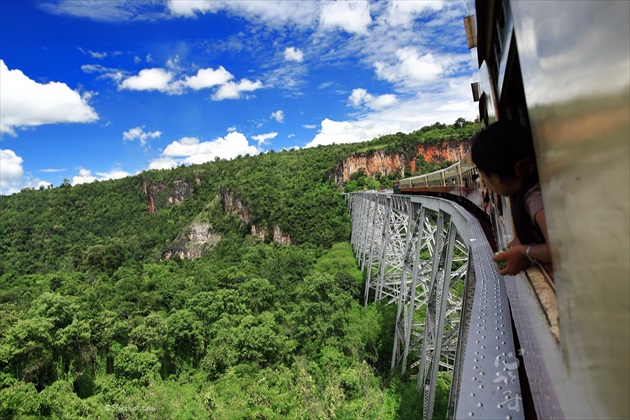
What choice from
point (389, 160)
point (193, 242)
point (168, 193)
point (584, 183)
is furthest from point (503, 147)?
point (168, 193)

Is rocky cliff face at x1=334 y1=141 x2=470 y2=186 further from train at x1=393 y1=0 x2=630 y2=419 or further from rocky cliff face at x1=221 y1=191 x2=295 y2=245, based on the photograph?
train at x1=393 y1=0 x2=630 y2=419

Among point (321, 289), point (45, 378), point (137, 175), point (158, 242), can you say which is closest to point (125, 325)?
point (45, 378)

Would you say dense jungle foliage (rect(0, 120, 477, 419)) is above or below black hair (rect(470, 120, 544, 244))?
below

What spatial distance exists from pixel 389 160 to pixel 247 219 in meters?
26.3

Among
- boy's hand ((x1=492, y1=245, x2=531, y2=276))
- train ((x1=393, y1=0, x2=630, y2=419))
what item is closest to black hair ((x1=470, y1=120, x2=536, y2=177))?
boy's hand ((x1=492, y1=245, x2=531, y2=276))

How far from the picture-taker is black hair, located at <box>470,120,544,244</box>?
1.44 meters

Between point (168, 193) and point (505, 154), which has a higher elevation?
point (168, 193)

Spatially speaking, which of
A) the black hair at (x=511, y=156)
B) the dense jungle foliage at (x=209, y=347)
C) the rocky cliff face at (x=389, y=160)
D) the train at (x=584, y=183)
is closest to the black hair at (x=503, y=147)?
the black hair at (x=511, y=156)

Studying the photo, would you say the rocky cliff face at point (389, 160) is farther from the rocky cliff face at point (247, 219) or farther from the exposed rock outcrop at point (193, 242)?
the exposed rock outcrop at point (193, 242)

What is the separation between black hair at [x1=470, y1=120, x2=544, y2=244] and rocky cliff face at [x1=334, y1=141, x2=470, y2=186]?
63958mm

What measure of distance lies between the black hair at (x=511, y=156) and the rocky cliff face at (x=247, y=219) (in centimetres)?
5062

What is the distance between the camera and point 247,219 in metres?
62.7

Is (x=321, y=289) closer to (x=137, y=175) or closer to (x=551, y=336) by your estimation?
(x=551, y=336)

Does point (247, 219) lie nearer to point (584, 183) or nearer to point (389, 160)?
point (389, 160)
